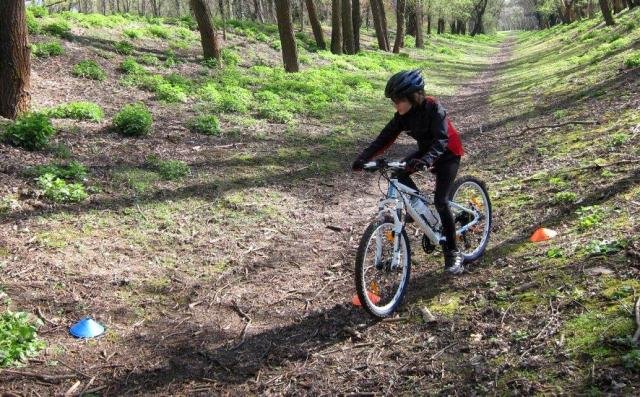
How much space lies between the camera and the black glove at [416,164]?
4734 mm

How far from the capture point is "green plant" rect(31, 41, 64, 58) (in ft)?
39.9

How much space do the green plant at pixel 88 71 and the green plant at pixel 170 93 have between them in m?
1.24

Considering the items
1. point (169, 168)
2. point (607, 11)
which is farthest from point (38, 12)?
point (607, 11)

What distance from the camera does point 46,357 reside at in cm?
442

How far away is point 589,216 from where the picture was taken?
5750 millimetres

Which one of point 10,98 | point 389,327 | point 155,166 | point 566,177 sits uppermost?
point 10,98

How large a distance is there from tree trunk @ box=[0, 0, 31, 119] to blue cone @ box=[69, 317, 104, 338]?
517 cm

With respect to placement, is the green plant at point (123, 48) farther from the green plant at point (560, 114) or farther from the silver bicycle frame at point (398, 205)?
the silver bicycle frame at point (398, 205)

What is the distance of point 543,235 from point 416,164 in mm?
1970

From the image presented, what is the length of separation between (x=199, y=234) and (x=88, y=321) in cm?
222

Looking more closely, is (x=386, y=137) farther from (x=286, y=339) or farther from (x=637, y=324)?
(x=637, y=324)

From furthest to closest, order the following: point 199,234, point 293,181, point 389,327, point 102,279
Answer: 1. point 293,181
2. point 199,234
3. point 102,279
4. point 389,327

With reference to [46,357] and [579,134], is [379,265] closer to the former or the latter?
[46,357]

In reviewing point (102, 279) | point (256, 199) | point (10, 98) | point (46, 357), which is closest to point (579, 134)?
point (256, 199)
